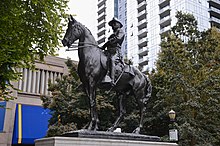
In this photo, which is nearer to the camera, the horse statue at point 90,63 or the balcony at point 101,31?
the horse statue at point 90,63

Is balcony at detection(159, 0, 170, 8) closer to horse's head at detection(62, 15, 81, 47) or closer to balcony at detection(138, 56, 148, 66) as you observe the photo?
balcony at detection(138, 56, 148, 66)

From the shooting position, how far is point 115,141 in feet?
26.3

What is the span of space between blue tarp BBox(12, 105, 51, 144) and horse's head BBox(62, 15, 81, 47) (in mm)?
21350

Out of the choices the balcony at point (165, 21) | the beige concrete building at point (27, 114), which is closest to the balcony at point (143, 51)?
the balcony at point (165, 21)

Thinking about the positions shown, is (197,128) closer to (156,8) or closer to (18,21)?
(18,21)

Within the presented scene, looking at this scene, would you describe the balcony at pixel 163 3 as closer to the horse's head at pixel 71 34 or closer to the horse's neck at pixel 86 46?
the horse's neck at pixel 86 46

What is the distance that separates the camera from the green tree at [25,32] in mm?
12008

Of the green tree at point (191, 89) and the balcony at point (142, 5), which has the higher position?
the balcony at point (142, 5)

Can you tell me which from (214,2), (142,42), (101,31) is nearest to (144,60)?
(142,42)

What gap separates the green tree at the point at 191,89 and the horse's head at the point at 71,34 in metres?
9.98

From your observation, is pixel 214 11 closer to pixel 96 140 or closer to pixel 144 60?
pixel 144 60

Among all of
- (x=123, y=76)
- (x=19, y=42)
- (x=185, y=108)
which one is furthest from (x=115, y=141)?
(x=185, y=108)

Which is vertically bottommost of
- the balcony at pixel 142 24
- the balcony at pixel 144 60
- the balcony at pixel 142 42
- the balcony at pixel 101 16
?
the balcony at pixel 144 60

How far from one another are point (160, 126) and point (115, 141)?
13751 mm
